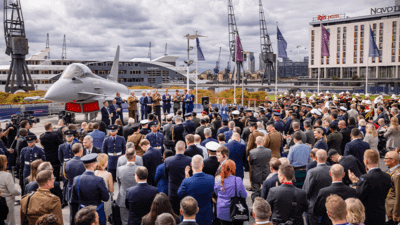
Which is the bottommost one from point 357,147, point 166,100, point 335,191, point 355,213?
point 335,191

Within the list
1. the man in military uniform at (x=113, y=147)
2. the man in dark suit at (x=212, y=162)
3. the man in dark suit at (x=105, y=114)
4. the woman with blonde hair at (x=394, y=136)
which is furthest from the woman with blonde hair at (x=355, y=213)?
the man in dark suit at (x=105, y=114)

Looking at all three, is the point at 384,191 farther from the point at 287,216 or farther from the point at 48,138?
the point at 48,138

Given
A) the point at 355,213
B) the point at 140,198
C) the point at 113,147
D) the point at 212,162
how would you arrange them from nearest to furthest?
the point at 355,213 → the point at 140,198 → the point at 212,162 → the point at 113,147

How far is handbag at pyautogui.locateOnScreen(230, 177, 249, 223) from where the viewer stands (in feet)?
14.3

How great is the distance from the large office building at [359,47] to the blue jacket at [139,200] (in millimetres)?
85324

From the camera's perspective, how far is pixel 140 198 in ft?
13.8

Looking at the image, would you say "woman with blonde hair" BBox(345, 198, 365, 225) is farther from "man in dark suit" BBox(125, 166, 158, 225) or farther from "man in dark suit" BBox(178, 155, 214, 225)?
"man in dark suit" BBox(125, 166, 158, 225)

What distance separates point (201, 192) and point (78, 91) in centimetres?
1332

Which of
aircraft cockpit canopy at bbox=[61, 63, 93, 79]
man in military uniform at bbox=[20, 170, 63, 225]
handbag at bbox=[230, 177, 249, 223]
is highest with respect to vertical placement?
aircraft cockpit canopy at bbox=[61, 63, 93, 79]

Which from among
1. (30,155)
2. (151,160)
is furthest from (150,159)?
(30,155)

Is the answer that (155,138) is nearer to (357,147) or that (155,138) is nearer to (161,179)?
(161,179)

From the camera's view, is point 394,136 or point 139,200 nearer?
point 139,200

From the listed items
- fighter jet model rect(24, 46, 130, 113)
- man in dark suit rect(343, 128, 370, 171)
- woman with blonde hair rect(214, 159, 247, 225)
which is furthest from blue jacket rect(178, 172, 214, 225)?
fighter jet model rect(24, 46, 130, 113)

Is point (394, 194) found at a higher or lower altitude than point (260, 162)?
lower
